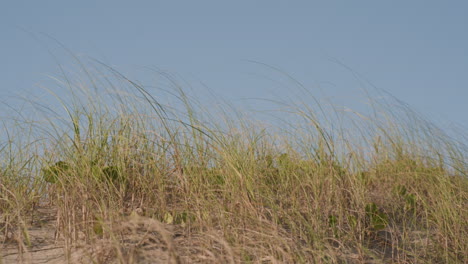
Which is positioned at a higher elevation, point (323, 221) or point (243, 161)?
point (243, 161)

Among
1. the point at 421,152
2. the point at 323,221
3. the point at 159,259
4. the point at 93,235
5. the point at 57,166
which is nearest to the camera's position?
the point at 159,259

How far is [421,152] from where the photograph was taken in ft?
13.8

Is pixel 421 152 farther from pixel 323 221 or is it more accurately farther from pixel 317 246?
pixel 317 246

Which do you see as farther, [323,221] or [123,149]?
[123,149]

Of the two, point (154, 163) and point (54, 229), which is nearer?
point (54, 229)

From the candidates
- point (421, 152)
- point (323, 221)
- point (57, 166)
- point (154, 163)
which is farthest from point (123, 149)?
point (421, 152)

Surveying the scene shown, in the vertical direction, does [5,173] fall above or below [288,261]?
above

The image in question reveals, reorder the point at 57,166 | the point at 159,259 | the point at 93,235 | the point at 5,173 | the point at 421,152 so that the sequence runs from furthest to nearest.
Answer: the point at 421,152 → the point at 5,173 → the point at 57,166 → the point at 93,235 → the point at 159,259

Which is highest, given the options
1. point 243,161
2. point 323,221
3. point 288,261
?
point 243,161

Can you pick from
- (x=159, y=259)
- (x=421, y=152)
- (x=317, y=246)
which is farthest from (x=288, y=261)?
(x=421, y=152)

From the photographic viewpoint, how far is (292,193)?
2.74 meters

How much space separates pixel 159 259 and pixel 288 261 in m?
0.58

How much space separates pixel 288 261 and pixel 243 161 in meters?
0.85

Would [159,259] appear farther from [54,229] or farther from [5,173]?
[5,173]
